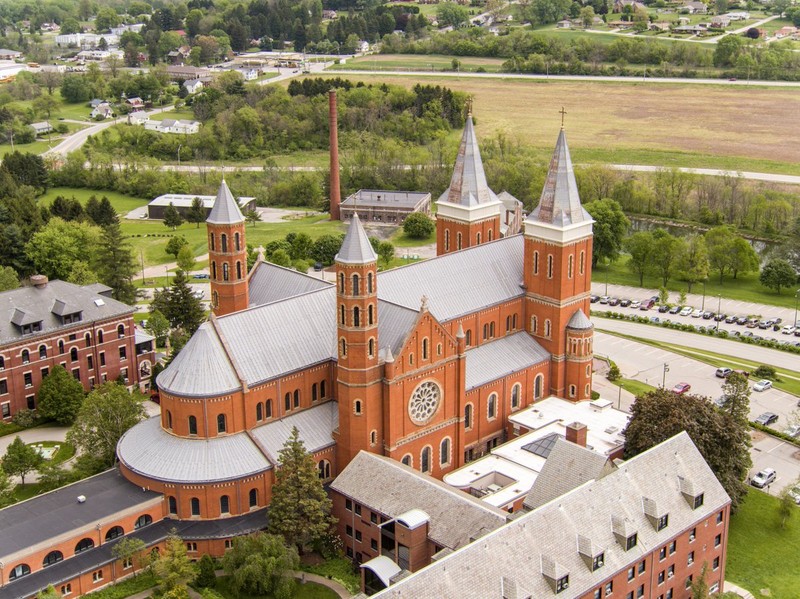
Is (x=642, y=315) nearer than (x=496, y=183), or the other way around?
(x=642, y=315)

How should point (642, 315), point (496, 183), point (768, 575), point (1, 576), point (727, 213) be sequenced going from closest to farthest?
1. point (1, 576)
2. point (768, 575)
3. point (642, 315)
4. point (727, 213)
5. point (496, 183)

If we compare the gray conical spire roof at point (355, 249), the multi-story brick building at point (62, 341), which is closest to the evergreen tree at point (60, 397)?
the multi-story brick building at point (62, 341)

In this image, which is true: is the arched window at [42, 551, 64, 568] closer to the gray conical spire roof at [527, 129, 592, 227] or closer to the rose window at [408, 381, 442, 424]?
the rose window at [408, 381, 442, 424]

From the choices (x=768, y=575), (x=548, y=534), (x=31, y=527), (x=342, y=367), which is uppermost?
(x=342, y=367)

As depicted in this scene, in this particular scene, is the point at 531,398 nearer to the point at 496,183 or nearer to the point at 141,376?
the point at 141,376

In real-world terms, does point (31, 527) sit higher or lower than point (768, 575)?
higher

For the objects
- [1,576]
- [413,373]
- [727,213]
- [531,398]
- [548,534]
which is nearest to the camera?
[548,534]

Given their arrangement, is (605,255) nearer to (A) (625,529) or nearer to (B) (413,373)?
(B) (413,373)

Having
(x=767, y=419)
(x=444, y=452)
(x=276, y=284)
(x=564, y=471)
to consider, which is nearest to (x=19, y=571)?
(x=444, y=452)

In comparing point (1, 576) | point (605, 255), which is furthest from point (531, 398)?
point (605, 255)
